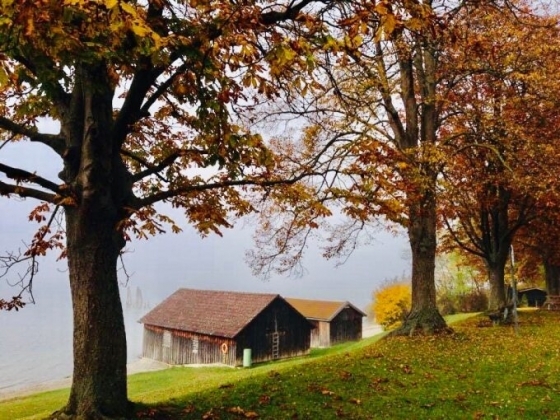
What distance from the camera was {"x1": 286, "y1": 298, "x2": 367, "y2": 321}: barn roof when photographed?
55.3m

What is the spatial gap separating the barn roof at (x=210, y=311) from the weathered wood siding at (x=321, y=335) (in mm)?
13078

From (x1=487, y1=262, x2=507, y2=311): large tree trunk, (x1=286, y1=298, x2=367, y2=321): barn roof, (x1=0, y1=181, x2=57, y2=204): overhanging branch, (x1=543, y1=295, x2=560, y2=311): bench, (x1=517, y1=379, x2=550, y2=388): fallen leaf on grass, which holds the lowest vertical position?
(x1=286, y1=298, x2=367, y2=321): barn roof

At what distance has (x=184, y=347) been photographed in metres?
43.9

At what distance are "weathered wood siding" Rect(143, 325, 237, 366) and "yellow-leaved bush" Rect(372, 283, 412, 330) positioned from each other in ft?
47.5

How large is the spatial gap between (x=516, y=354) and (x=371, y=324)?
254 ft

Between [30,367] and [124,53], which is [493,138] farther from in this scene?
[30,367]

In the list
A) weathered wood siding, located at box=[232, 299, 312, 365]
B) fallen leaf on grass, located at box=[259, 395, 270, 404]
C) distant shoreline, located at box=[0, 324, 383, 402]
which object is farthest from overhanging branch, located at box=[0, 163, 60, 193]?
weathered wood siding, located at box=[232, 299, 312, 365]

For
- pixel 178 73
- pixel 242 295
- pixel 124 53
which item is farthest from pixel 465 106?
pixel 242 295

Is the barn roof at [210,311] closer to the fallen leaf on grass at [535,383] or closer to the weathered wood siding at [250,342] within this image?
the weathered wood siding at [250,342]

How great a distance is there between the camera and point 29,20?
365 cm

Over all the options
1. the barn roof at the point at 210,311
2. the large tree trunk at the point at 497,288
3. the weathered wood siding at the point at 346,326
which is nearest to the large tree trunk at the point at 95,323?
the large tree trunk at the point at 497,288

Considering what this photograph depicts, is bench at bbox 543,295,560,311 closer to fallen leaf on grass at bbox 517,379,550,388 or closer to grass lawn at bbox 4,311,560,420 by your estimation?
grass lawn at bbox 4,311,560,420

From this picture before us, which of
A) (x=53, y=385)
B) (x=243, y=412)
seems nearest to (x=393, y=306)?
(x=53, y=385)

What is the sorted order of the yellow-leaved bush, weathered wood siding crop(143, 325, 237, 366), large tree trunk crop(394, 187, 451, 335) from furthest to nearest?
the yellow-leaved bush
weathered wood siding crop(143, 325, 237, 366)
large tree trunk crop(394, 187, 451, 335)
